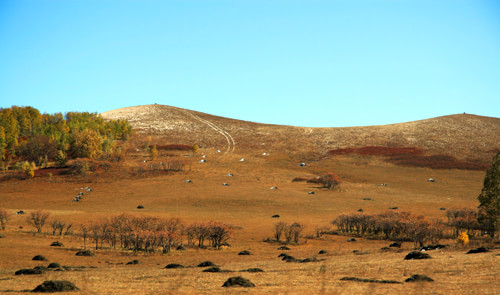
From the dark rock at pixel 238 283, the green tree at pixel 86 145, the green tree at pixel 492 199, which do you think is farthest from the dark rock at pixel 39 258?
the green tree at pixel 86 145

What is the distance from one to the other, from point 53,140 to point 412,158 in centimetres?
12112

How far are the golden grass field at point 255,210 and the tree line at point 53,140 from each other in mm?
10335

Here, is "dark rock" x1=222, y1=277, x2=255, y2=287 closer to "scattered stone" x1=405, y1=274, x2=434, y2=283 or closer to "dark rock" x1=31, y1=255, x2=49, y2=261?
"scattered stone" x1=405, y1=274, x2=434, y2=283

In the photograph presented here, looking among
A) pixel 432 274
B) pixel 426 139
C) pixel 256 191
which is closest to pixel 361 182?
pixel 256 191

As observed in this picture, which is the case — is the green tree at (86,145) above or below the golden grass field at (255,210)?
above

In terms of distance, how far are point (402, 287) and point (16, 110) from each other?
634 ft

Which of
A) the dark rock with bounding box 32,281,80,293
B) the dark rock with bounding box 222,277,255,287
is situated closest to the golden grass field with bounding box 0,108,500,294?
the dark rock with bounding box 222,277,255,287

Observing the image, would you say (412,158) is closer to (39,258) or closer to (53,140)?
(53,140)

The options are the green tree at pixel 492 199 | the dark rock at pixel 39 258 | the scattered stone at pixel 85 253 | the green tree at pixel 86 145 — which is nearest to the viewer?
the dark rock at pixel 39 258

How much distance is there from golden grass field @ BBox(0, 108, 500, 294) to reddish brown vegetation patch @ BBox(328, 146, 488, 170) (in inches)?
198

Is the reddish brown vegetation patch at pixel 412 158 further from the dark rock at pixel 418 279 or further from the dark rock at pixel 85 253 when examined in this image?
the dark rock at pixel 418 279

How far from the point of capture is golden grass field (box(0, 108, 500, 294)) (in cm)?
2927

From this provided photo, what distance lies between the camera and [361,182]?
12019 centimetres

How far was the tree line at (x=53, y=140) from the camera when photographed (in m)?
136
